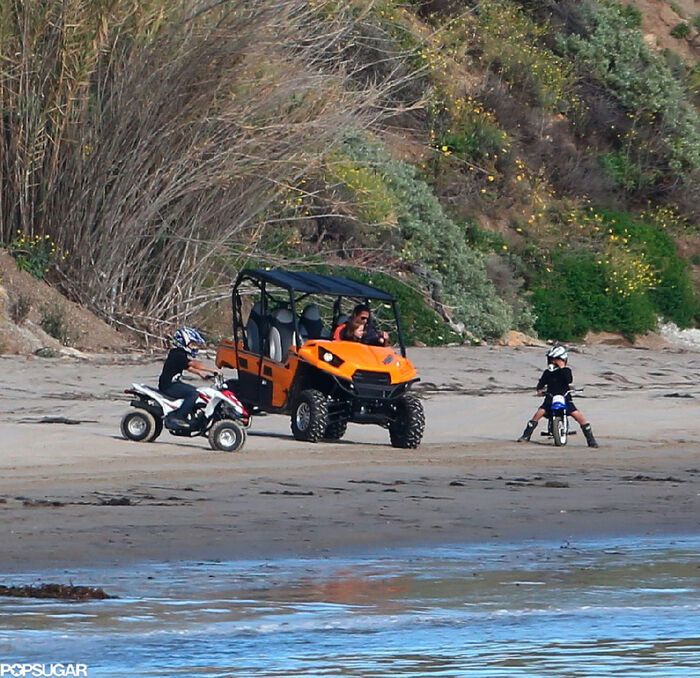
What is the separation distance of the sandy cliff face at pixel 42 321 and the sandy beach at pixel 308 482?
1207mm

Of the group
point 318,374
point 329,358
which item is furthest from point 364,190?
point 329,358

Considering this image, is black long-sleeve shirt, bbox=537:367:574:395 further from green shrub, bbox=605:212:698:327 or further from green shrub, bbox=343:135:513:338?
green shrub, bbox=605:212:698:327

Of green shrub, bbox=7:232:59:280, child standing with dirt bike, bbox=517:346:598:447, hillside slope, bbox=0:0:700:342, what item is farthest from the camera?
green shrub, bbox=7:232:59:280

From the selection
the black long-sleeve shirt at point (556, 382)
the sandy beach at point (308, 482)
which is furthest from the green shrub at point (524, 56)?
the black long-sleeve shirt at point (556, 382)

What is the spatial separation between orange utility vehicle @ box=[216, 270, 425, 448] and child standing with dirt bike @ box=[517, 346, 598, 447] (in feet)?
4.02

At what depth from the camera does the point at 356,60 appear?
85.2 feet

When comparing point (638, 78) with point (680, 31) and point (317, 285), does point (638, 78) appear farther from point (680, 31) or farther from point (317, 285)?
point (317, 285)

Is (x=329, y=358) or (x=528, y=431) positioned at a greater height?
(x=329, y=358)

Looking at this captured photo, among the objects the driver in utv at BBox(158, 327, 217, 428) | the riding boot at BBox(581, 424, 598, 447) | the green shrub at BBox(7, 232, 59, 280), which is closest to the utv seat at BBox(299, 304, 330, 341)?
the driver in utv at BBox(158, 327, 217, 428)

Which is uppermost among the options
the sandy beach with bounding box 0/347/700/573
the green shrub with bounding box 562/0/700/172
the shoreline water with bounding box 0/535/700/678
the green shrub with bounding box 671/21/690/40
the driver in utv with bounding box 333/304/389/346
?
the green shrub with bounding box 671/21/690/40

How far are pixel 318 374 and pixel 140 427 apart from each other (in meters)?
1.68

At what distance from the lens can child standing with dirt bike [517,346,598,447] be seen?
15008 millimetres

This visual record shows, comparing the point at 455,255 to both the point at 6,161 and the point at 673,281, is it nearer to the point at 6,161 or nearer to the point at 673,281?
the point at 673,281

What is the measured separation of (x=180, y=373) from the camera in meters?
13.9
